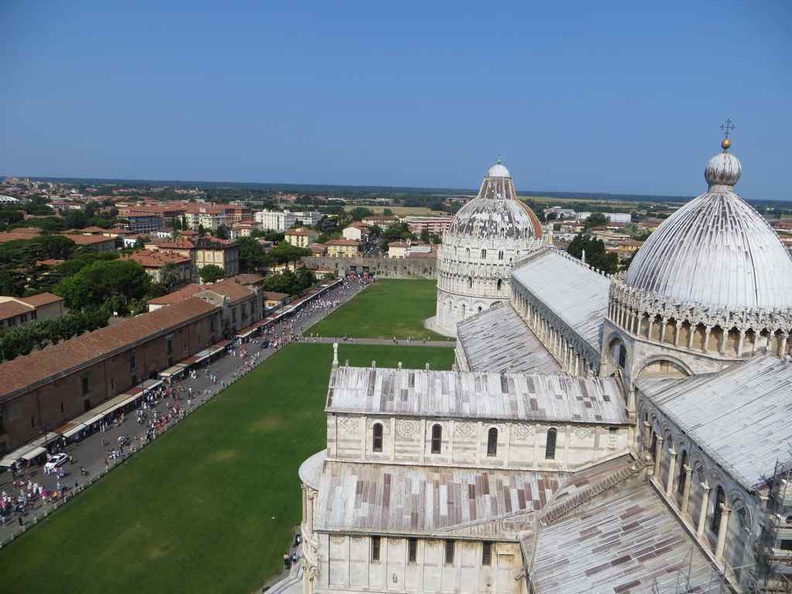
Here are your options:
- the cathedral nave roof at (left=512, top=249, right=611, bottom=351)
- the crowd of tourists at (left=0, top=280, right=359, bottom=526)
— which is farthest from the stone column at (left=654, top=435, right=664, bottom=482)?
the crowd of tourists at (left=0, top=280, right=359, bottom=526)

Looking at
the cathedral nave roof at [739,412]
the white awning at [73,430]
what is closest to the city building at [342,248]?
the white awning at [73,430]

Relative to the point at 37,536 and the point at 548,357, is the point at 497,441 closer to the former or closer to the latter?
the point at 548,357

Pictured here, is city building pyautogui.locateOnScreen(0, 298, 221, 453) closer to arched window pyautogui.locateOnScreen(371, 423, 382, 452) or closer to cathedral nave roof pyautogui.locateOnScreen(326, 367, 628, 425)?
cathedral nave roof pyautogui.locateOnScreen(326, 367, 628, 425)

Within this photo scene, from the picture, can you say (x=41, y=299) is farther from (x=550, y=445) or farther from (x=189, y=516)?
(x=550, y=445)

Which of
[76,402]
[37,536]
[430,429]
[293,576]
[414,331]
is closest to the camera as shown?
[430,429]

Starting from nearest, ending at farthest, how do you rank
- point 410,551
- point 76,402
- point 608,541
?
point 608,541 < point 410,551 < point 76,402

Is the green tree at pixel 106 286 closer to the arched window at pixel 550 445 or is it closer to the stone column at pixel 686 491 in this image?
the arched window at pixel 550 445

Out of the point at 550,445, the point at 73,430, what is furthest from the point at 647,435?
the point at 73,430

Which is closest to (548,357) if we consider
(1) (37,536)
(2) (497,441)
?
(2) (497,441)
